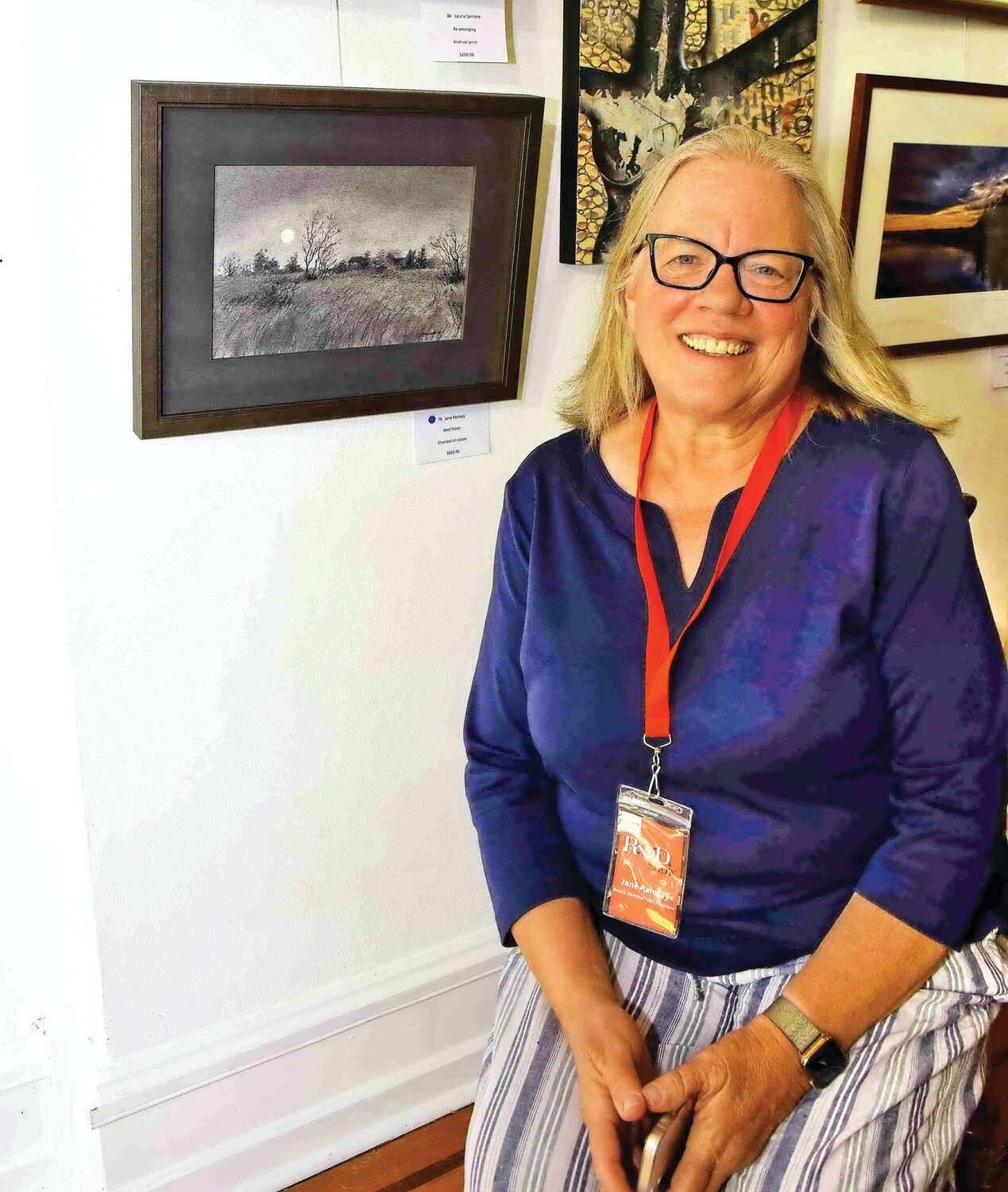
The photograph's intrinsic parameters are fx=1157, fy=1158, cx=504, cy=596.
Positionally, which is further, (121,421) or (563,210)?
(563,210)

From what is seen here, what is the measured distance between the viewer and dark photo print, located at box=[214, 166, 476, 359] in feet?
5.50

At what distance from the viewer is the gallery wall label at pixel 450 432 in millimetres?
1989

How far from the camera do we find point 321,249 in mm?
1747

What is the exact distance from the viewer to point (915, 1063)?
4.48 ft

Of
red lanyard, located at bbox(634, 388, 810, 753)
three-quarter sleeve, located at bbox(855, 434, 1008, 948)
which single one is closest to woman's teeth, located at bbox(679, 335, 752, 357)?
red lanyard, located at bbox(634, 388, 810, 753)

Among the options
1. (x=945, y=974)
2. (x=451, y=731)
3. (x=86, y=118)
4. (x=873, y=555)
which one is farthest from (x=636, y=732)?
(x=86, y=118)

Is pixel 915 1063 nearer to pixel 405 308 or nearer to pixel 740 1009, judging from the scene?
pixel 740 1009

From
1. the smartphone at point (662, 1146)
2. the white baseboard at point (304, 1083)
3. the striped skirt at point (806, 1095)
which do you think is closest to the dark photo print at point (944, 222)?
the striped skirt at point (806, 1095)

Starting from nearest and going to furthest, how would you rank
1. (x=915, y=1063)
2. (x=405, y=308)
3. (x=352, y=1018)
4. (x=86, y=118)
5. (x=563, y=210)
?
(x=915, y=1063)
(x=86, y=118)
(x=405, y=308)
(x=563, y=210)
(x=352, y=1018)

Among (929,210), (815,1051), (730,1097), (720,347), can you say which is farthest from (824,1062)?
(929,210)

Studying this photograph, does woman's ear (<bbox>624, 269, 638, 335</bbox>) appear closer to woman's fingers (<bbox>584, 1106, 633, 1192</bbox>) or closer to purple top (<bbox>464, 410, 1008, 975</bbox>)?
purple top (<bbox>464, 410, 1008, 975</bbox>)

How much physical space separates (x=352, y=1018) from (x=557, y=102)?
5.47ft

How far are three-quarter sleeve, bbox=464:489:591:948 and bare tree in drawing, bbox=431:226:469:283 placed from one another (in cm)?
47

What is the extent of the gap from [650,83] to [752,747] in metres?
1.24
